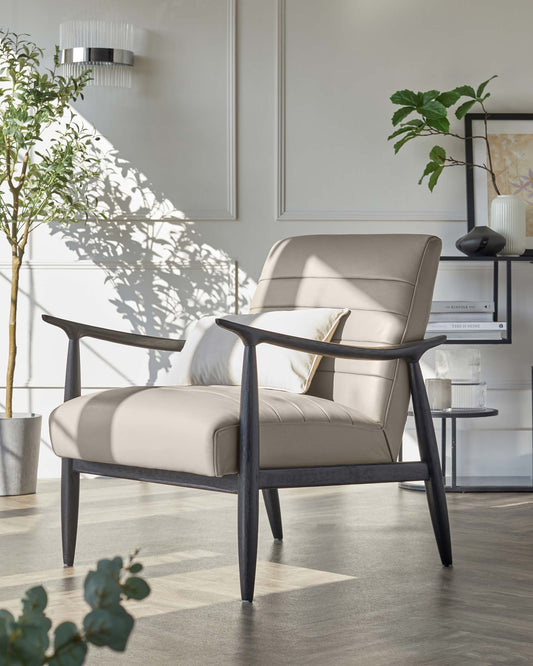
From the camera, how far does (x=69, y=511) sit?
97.1 inches

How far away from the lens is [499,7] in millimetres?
4395

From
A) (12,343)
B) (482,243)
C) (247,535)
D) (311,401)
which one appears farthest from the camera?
(482,243)

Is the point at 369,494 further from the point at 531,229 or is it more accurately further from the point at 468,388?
the point at 531,229

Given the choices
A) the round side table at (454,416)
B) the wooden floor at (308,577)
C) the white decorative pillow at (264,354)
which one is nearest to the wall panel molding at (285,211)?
the round side table at (454,416)

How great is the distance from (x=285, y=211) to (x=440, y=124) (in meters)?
0.78

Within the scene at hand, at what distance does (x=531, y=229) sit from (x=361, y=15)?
124cm

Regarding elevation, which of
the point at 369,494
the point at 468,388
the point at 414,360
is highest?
the point at 414,360

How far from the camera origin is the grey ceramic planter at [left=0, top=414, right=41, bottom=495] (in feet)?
12.3

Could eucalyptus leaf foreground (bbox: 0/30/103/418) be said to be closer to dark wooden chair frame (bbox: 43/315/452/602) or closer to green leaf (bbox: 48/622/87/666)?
dark wooden chair frame (bbox: 43/315/452/602)

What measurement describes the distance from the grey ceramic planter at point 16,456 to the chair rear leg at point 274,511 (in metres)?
1.35

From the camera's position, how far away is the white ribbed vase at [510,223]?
4.03m

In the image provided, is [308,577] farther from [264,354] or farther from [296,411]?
[264,354]

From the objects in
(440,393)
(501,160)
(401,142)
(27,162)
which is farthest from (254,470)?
(501,160)

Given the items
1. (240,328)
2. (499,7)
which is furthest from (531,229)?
(240,328)
